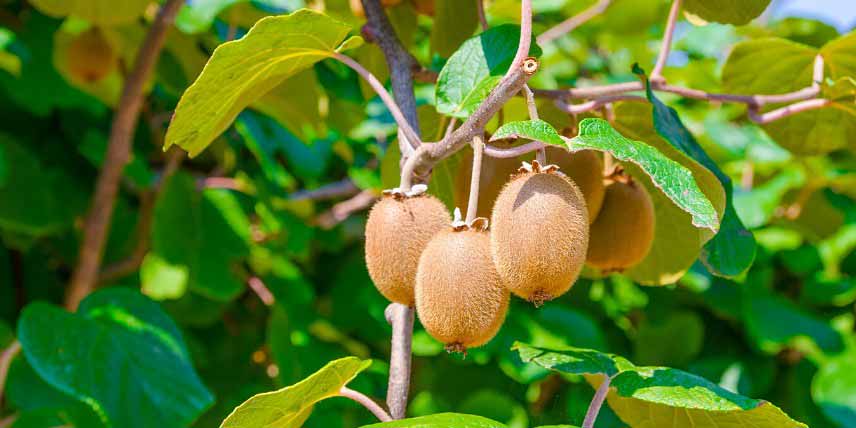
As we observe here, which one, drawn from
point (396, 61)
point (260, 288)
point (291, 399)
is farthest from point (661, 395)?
point (260, 288)

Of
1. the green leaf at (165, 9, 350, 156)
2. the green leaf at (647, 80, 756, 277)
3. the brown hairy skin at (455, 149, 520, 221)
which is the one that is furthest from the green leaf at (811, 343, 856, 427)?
the green leaf at (165, 9, 350, 156)

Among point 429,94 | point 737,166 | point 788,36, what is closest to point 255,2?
point 429,94

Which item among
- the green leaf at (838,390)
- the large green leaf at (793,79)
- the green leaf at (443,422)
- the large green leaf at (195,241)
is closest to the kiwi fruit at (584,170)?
the green leaf at (443,422)

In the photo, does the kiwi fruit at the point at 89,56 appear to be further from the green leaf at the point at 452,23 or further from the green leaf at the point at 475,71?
the green leaf at the point at 475,71

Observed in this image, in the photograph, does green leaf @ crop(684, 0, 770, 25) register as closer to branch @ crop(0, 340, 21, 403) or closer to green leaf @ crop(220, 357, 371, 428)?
green leaf @ crop(220, 357, 371, 428)

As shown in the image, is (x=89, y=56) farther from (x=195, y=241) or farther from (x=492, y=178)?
(x=492, y=178)

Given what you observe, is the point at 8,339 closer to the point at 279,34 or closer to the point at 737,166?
the point at 279,34
